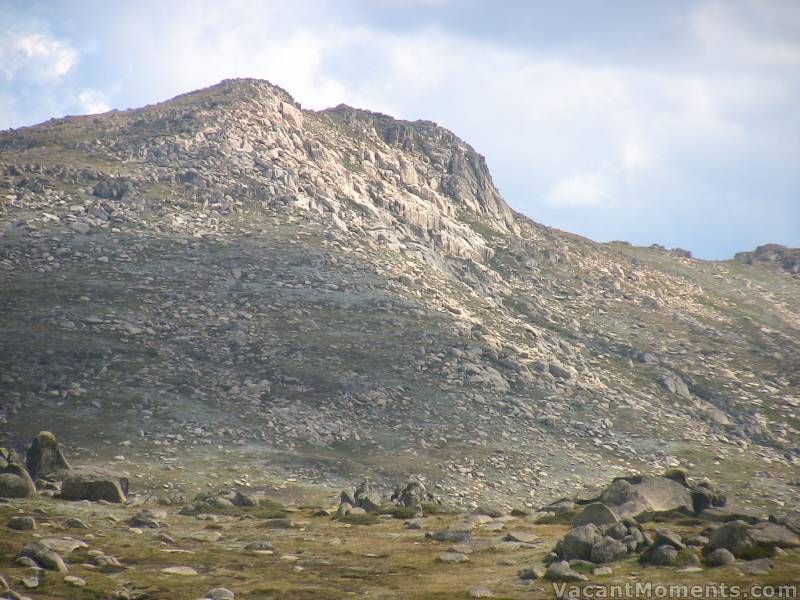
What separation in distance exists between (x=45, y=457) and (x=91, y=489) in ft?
18.0

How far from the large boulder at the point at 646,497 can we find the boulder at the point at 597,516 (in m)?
3.20

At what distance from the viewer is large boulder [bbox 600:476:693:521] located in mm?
27984

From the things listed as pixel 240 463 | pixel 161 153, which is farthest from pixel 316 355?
pixel 161 153

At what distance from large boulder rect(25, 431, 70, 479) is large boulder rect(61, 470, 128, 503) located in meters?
3.95

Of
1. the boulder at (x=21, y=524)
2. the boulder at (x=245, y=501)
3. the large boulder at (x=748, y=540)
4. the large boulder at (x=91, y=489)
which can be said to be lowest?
the boulder at (x=245, y=501)

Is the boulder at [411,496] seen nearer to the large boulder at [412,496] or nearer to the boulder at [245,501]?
the large boulder at [412,496]

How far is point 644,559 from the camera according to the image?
799 inches

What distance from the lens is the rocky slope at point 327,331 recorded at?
46.5 metres

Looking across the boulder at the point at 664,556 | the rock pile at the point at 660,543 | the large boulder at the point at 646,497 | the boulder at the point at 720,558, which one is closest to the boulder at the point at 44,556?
the rock pile at the point at 660,543

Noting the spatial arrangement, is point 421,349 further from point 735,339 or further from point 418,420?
point 735,339

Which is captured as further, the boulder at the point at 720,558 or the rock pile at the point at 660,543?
the rock pile at the point at 660,543

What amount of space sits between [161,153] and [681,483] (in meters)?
67.0

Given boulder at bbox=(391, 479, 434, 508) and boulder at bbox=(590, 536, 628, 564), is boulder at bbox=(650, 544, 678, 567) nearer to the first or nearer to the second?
boulder at bbox=(590, 536, 628, 564)

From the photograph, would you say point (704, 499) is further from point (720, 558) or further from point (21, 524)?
point (21, 524)
